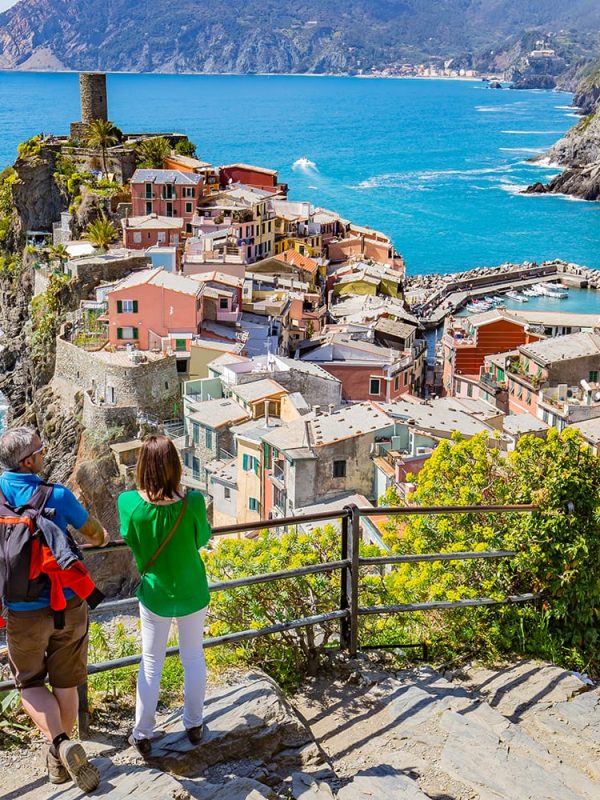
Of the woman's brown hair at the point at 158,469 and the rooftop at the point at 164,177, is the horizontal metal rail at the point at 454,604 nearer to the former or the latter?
the woman's brown hair at the point at 158,469

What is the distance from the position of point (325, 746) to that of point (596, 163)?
131 m

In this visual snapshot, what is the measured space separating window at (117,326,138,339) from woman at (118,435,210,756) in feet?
101

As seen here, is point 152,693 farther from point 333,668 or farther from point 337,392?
point 337,392

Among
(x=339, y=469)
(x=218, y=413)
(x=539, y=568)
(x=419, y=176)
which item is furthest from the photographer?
(x=419, y=176)

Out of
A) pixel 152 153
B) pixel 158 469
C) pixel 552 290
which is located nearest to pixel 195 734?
pixel 158 469

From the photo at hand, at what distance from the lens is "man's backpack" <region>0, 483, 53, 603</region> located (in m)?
4.15

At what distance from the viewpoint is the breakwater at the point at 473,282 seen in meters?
65.8

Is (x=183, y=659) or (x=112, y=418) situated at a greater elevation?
(x=183, y=659)

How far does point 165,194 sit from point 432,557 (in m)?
47.1

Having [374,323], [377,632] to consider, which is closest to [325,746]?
[377,632]

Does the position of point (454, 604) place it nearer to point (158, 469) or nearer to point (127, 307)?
point (158, 469)

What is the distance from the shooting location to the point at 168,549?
14.8 feet

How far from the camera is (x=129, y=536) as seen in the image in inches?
177

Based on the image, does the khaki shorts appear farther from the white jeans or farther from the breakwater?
the breakwater
